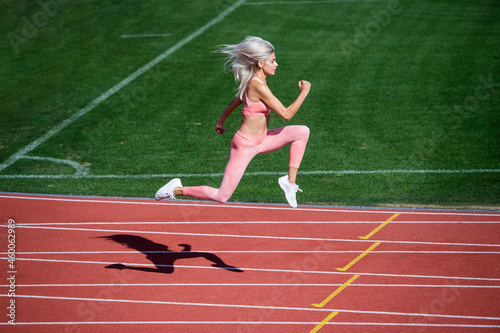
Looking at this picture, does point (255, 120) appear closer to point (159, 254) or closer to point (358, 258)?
point (358, 258)

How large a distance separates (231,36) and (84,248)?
10.6 m

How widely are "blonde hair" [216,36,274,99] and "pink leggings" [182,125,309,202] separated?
0.47m

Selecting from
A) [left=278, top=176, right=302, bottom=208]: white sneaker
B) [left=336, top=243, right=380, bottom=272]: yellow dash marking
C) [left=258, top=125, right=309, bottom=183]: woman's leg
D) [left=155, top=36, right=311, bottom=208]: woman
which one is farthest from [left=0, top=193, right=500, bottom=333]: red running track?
[left=258, top=125, right=309, bottom=183]: woman's leg

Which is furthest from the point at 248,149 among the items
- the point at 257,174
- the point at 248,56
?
the point at 257,174

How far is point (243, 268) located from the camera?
7605mm

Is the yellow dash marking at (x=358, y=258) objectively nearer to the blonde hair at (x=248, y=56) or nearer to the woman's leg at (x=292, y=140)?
the woman's leg at (x=292, y=140)

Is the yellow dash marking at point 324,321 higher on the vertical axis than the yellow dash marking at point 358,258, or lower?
higher

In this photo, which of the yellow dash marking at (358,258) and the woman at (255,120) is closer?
the woman at (255,120)

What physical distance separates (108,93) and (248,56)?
354 inches

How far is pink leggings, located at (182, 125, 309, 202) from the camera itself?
654cm

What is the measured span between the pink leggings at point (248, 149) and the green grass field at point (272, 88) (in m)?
3.20

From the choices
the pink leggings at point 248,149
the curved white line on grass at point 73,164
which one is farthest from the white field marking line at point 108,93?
the pink leggings at point 248,149

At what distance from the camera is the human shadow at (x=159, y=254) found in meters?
7.67

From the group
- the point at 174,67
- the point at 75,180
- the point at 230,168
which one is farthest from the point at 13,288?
the point at 174,67
